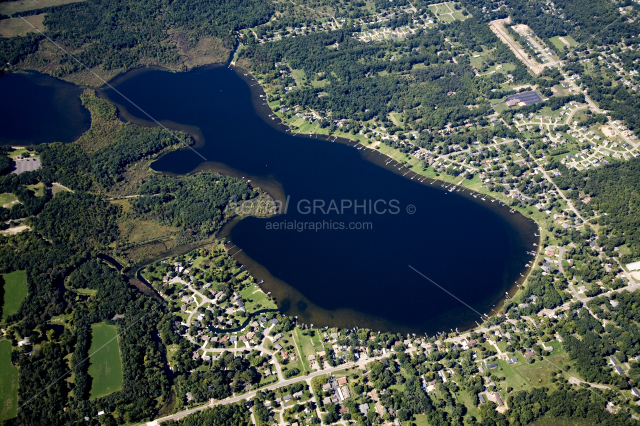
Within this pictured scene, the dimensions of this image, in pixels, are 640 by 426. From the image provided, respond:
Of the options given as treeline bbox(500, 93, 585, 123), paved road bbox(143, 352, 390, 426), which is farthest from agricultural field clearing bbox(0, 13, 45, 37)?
treeline bbox(500, 93, 585, 123)

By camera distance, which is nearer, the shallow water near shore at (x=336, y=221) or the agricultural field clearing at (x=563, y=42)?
the shallow water near shore at (x=336, y=221)

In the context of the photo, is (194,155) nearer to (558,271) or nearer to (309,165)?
(309,165)

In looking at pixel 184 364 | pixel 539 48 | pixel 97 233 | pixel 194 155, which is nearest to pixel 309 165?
pixel 194 155

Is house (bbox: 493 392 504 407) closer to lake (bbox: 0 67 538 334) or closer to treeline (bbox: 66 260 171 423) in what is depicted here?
lake (bbox: 0 67 538 334)

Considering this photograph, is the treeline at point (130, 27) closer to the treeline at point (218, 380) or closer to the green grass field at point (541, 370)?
the treeline at point (218, 380)

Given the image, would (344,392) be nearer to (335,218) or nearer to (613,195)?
(335,218)

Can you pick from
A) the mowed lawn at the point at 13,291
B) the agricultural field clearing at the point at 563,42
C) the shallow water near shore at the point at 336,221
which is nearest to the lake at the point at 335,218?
the shallow water near shore at the point at 336,221
